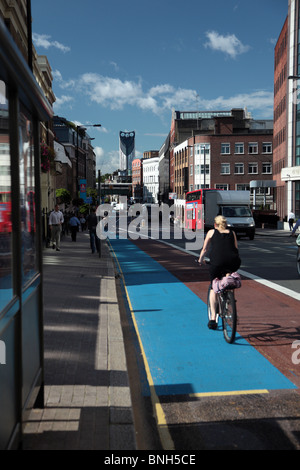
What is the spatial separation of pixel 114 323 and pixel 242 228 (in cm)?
2475

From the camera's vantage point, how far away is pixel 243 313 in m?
9.16

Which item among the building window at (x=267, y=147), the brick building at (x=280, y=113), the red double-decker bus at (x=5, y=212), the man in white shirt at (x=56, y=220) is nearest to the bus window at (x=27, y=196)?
the red double-decker bus at (x=5, y=212)

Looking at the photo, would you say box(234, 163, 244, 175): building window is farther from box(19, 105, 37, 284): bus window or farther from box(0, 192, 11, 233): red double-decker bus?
box(0, 192, 11, 233): red double-decker bus

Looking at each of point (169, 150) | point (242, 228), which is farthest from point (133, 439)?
point (169, 150)

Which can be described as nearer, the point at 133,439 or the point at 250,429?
the point at 133,439

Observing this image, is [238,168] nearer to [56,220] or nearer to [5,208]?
[56,220]

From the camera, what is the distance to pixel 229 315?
713 centimetres

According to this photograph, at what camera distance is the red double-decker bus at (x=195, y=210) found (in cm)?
3960

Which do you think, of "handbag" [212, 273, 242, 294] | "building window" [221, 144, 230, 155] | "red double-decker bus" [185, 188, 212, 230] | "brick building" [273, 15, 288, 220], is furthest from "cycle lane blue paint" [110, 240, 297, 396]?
"building window" [221, 144, 230, 155]

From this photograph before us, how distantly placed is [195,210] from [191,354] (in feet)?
121

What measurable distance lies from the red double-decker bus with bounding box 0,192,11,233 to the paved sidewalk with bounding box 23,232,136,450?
5.51 feet

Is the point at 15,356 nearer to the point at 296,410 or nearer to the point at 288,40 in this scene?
the point at 296,410

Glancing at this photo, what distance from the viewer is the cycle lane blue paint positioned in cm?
545
